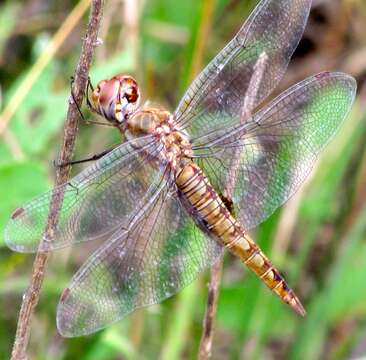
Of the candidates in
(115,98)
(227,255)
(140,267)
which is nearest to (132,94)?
(115,98)

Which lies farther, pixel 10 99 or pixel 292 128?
pixel 10 99

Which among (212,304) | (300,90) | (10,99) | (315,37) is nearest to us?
(212,304)

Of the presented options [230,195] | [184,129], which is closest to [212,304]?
[230,195]

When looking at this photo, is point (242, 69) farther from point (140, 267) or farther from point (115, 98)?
point (140, 267)

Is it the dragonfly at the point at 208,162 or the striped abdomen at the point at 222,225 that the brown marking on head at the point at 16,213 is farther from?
the striped abdomen at the point at 222,225

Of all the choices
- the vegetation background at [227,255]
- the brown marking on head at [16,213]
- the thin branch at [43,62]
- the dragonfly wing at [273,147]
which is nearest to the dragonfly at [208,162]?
the dragonfly wing at [273,147]

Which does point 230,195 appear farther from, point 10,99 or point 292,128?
point 10,99
